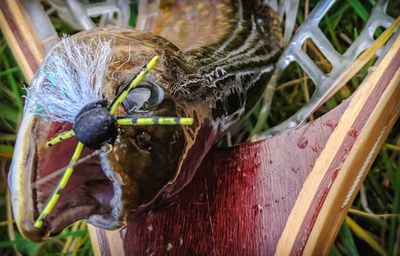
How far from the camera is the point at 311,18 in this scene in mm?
782

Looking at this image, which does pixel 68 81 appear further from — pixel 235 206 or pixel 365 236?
pixel 365 236

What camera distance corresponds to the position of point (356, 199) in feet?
2.84

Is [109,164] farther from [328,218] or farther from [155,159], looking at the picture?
[328,218]

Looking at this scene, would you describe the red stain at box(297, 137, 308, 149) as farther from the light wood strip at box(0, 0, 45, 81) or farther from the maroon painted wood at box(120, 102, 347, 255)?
the light wood strip at box(0, 0, 45, 81)

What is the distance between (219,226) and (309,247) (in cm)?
8

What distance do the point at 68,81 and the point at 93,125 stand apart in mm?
39

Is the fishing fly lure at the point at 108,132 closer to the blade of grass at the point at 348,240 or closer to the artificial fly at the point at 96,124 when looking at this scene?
the artificial fly at the point at 96,124

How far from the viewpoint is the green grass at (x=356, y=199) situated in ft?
2.71

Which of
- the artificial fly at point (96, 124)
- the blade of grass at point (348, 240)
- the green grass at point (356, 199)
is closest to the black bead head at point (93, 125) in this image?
the artificial fly at point (96, 124)

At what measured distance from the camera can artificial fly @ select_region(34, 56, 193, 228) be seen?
16.8 inches

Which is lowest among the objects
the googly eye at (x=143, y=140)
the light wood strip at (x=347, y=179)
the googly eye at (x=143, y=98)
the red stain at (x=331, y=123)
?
the light wood strip at (x=347, y=179)

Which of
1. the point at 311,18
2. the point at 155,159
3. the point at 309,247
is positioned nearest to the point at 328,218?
the point at 309,247

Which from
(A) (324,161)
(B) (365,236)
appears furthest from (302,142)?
(B) (365,236)

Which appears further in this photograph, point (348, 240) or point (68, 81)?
point (348, 240)
